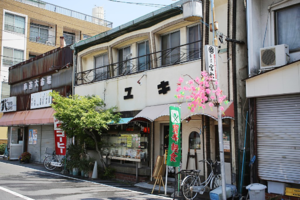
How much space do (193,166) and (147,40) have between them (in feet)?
21.7

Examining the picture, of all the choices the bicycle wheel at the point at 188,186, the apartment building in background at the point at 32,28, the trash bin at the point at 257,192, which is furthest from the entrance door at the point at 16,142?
the trash bin at the point at 257,192

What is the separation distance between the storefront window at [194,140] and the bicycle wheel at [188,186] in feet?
6.25

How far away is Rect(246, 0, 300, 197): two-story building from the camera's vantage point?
822cm

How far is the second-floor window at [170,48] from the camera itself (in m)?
13.0

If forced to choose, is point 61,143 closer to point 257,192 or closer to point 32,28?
point 257,192

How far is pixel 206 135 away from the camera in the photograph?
10844 millimetres

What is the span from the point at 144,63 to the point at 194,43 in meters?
3.18

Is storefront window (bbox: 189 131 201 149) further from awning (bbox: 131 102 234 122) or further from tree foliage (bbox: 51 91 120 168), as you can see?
tree foliage (bbox: 51 91 120 168)

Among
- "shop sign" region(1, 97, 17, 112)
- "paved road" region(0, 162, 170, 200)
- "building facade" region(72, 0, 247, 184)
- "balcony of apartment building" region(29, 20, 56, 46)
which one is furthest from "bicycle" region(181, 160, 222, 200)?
"balcony of apartment building" region(29, 20, 56, 46)

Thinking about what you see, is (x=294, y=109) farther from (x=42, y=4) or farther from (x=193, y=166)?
(x=42, y=4)

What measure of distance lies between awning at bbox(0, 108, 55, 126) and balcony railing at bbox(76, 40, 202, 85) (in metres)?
A: 3.15

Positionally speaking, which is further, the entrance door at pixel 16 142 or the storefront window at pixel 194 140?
the entrance door at pixel 16 142

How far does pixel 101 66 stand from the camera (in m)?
17.0

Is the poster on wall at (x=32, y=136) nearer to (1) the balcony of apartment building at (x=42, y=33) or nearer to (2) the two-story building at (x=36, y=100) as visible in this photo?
(2) the two-story building at (x=36, y=100)
